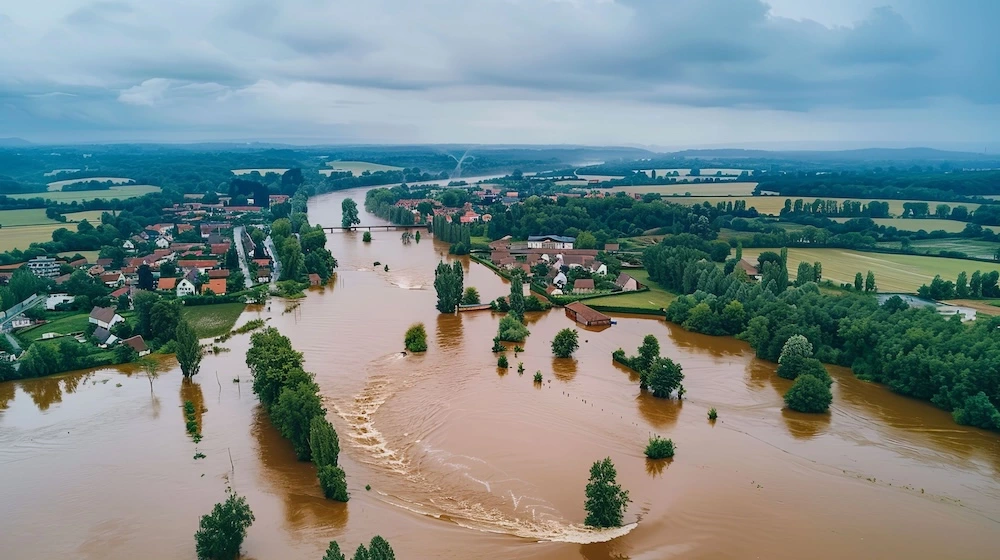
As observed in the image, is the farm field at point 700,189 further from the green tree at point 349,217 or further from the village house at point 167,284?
the village house at point 167,284

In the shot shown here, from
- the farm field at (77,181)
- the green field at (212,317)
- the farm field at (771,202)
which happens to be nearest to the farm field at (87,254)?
the green field at (212,317)

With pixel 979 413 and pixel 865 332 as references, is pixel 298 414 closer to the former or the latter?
pixel 979 413

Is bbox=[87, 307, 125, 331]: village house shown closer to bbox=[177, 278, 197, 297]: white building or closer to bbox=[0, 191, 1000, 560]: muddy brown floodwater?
bbox=[0, 191, 1000, 560]: muddy brown floodwater

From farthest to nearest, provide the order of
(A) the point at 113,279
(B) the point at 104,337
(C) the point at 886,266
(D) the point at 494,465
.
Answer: (C) the point at 886,266, (A) the point at 113,279, (B) the point at 104,337, (D) the point at 494,465

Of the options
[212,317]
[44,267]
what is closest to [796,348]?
[212,317]

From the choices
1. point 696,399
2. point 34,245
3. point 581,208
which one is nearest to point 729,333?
point 696,399

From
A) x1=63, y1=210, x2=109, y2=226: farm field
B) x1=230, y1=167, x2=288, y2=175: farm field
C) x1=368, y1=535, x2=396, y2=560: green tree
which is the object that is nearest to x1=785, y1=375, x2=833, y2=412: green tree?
x1=368, y1=535, x2=396, y2=560: green tree

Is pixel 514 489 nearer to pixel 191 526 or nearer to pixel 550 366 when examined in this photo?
pixel 191 526
